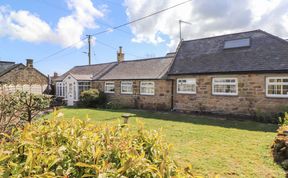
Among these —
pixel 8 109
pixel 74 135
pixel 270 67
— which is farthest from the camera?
pixel 270 67

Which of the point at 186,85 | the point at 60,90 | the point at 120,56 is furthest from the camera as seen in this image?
the point at 60,90

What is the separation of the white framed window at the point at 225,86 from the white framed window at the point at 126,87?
8.14 meters

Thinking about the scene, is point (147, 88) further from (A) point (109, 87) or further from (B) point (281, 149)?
(B) point (281, 149)

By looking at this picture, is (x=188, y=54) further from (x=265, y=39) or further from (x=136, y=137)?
(x=136, y=137)

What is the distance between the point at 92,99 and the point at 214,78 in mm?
11677

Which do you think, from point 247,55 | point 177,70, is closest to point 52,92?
point 177,70

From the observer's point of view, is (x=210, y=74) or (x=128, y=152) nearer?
(x=128, y=152)

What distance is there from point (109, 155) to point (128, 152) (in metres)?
0.16

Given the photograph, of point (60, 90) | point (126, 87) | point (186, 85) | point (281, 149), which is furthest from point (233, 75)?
point (60, 90)

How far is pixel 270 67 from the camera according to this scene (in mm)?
13781

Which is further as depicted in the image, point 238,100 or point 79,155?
point 238,100

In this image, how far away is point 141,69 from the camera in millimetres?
22703

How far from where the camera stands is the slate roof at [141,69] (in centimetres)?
2045

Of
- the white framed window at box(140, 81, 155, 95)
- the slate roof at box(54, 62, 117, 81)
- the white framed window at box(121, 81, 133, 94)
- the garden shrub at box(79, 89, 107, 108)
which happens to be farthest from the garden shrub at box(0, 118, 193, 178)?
the slate roof at box(54, 62, 117, 81)
